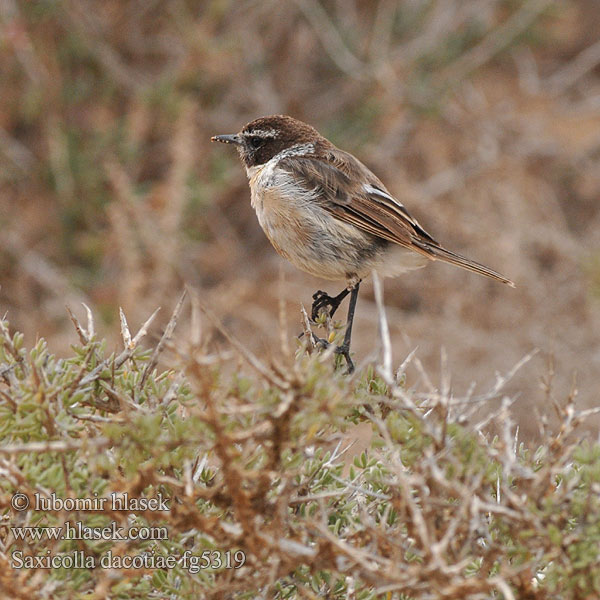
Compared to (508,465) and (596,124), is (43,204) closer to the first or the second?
(596,124)

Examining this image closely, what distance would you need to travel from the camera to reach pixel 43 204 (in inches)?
312

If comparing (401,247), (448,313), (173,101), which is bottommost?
(448,313)

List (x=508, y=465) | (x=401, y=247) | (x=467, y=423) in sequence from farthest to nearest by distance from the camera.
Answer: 1. (x=401, y=247)
2. (x=467, y=423)
3. (x=508, y=465)

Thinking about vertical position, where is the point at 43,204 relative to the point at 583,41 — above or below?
below

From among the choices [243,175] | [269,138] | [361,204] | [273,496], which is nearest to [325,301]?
[361,204]

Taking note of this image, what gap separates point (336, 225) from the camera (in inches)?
174

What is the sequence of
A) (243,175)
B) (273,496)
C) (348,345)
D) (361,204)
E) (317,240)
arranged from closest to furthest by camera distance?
(273,496) < (348,345) < (317,240) < (361,204) < (243,175)

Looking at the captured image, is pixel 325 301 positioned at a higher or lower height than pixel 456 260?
lower

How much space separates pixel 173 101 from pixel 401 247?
3819 mm

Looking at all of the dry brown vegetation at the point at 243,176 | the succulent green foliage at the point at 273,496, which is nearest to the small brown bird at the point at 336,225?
the succulent green foliage at the point at 273,496

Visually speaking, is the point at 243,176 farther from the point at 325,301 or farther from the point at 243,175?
the point at 325,301

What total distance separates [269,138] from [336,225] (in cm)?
79

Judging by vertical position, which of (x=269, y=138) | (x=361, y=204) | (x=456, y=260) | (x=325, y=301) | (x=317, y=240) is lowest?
(x=325, y=301)

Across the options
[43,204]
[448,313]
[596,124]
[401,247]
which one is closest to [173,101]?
[43,204]
